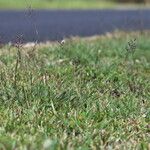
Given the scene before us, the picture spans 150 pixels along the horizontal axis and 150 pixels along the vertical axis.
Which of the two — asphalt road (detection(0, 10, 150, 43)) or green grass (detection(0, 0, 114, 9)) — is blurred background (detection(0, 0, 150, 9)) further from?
asphalt road (detection(0, 10, 150, 43))

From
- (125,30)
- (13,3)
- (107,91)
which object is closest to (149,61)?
(107,91)

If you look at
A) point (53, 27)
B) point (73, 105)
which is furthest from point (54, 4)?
point (73, 105)

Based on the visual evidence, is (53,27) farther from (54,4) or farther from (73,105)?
(54,4)

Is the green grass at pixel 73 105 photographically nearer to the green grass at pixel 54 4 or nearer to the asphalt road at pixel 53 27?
the asphalt road at pixel 53 27

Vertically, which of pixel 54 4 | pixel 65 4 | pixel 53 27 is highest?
pixel 53 27

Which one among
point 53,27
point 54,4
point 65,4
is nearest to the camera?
point 53,27

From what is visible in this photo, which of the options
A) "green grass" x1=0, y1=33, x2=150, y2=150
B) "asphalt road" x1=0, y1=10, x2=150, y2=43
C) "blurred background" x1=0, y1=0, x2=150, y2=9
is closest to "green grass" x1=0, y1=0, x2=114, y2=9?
"blurred background" x1=0, y1=0, x2=150, y2=9

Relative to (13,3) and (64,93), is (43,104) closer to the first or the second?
(64,93)

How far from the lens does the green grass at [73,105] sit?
5457 mm

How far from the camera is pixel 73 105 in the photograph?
659cm

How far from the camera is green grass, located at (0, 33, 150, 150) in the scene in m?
5.46

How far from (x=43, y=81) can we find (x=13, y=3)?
3067cm

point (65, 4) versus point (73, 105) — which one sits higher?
point (73, 105)

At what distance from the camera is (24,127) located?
18.4 ft
